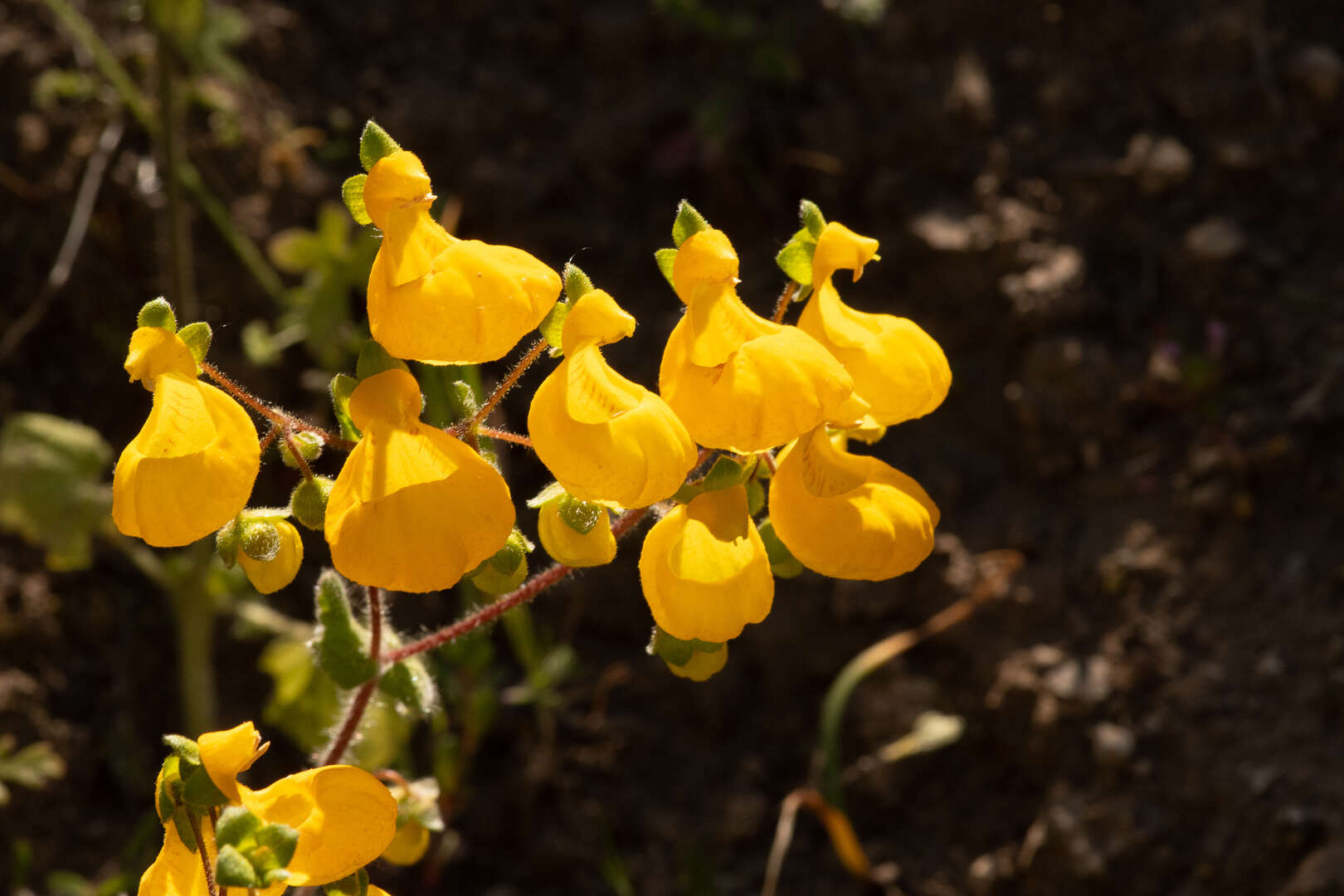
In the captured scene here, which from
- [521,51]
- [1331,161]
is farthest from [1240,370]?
[521,51]

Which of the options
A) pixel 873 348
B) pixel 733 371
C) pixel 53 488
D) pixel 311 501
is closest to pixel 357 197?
pixel 311 501

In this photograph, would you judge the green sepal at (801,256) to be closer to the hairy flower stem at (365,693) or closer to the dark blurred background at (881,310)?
the hairy flower stem at (365,693)

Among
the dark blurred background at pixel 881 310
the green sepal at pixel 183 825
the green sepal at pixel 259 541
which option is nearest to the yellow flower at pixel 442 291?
the green sepal at pixel 259 541

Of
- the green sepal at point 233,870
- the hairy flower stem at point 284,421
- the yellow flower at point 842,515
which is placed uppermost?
the yellow flower at point 842,515

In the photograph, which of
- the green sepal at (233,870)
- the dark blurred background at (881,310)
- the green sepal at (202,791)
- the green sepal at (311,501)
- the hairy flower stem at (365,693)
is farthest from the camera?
the dark blurred background at (881,310)

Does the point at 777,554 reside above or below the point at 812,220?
below

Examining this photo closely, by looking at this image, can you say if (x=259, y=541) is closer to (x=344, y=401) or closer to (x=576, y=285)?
(x=344, y=401)

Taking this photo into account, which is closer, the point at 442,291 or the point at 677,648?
the point at 442,291
